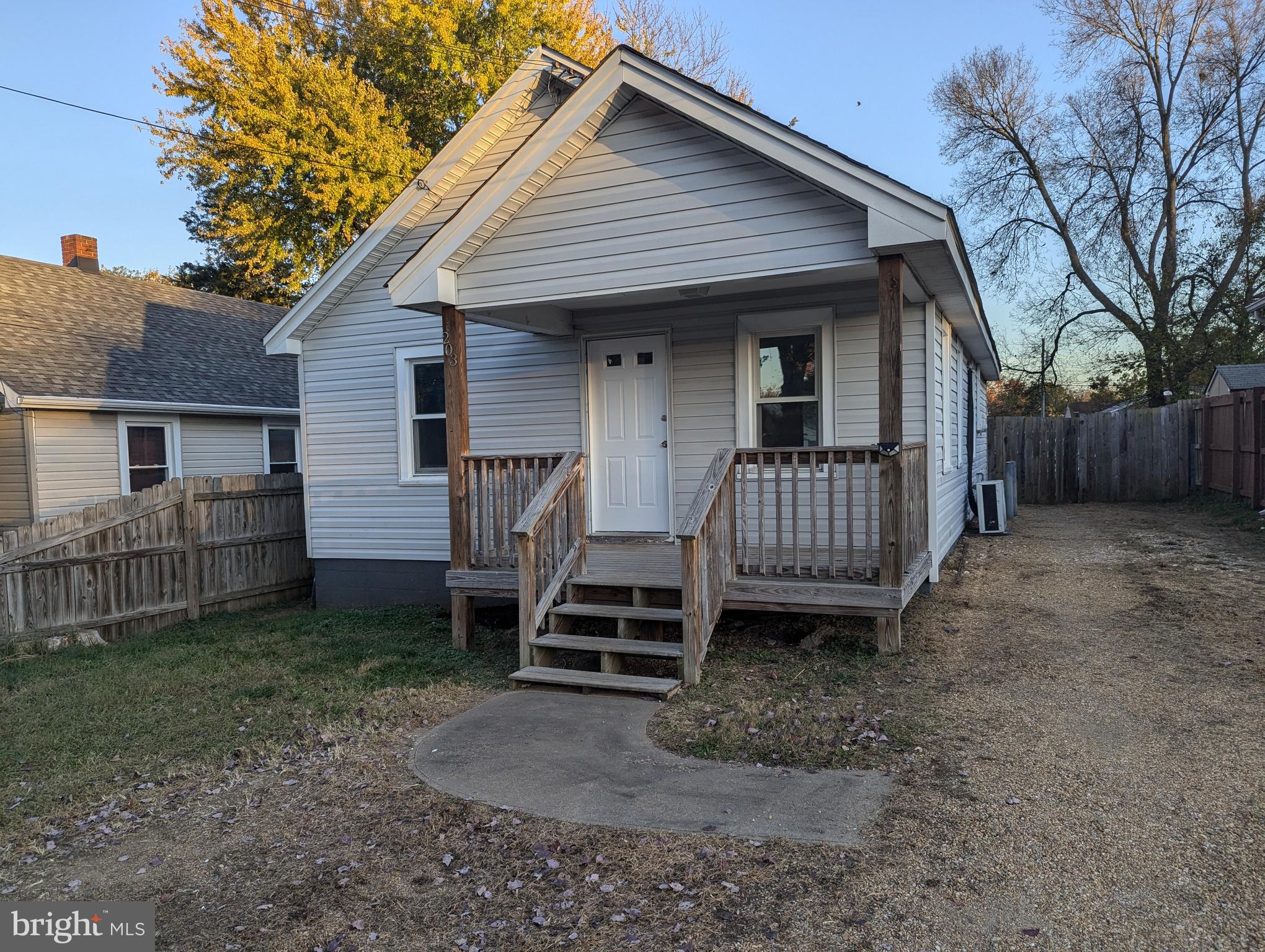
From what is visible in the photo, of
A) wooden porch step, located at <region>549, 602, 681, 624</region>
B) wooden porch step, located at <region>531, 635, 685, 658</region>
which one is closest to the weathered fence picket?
wooden porch step, located at <region>549, 602, 681, 624</region>

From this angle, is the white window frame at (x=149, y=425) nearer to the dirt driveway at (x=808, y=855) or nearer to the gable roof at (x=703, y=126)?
the gable roof at (x=703, y=126)

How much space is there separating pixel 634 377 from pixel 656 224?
2.48m

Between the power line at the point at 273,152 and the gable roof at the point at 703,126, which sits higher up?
the power line at the point at 273,152

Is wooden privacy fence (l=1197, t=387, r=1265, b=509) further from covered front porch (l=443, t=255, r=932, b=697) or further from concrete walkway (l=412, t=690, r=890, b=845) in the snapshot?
concrete walkway (l=412, t=690, r=890, b=845)

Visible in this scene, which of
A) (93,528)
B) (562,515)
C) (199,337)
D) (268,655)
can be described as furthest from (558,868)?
(199,337)

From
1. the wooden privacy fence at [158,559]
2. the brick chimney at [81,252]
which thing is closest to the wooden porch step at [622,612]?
the wooden privacy fence at [158,559]

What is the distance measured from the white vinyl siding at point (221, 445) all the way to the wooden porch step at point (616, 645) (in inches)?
386

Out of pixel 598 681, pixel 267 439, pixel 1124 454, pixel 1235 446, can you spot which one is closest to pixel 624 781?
pixel 598 681

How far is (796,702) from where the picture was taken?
5625 millimetres

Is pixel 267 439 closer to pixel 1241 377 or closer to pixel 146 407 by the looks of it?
pixel 146 407

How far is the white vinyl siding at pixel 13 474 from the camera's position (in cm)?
1183

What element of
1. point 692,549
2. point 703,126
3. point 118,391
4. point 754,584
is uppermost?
point 703,126

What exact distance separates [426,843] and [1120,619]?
653 cm

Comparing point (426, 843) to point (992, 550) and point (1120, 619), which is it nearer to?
point (1120, 619)
